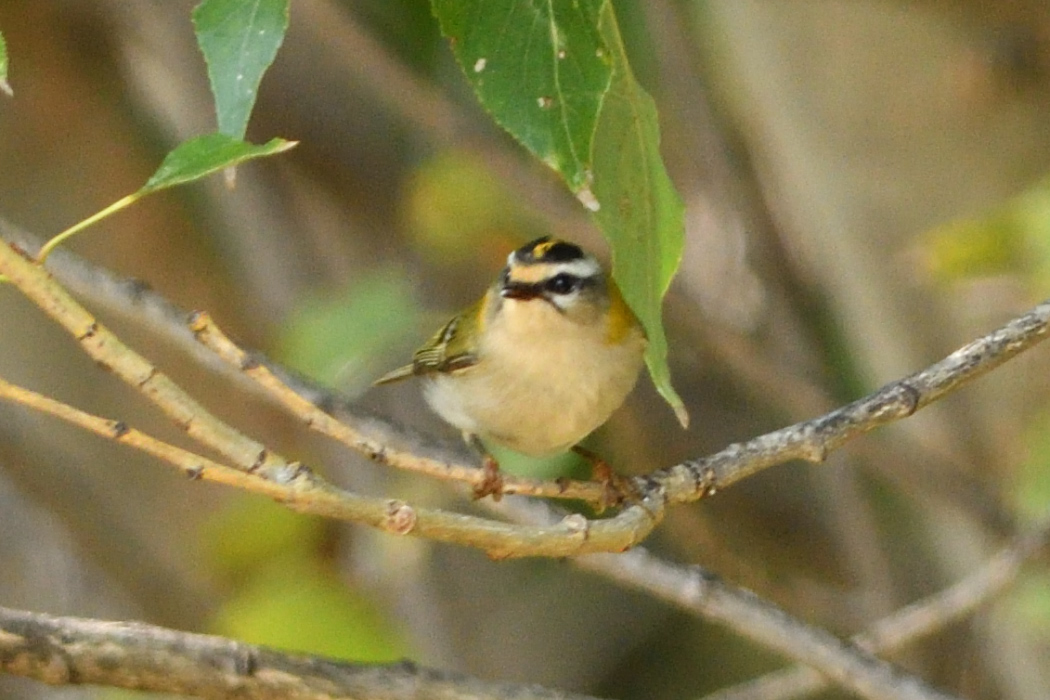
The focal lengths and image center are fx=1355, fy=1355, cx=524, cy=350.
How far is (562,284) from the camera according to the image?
2182 mm

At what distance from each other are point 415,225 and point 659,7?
0.72m

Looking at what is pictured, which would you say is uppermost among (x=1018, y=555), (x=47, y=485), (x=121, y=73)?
(x=121, y=73)

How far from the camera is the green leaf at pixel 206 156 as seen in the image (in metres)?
0.92

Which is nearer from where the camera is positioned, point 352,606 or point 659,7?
point 352,606

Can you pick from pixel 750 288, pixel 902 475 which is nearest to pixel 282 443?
pixel 750 288

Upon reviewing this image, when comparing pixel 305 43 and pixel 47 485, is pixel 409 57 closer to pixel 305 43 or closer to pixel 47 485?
pixel 305 43

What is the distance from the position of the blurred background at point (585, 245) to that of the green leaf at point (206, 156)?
39.7 inches

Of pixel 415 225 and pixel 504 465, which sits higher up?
pixel 415 225

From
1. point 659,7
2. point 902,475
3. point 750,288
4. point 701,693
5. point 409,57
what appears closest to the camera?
point 902,475

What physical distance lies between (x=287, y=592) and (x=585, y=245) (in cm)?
97

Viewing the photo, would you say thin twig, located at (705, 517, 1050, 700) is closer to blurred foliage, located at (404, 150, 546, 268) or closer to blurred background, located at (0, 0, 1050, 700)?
blurred background, located at (0, 0, 1050, 700)

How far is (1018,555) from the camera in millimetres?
2205

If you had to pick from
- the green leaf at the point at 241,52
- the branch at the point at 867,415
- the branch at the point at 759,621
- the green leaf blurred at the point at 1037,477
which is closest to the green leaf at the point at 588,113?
the green leaf at the point at 241,52

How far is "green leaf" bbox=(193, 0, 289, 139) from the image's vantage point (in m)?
0.96
